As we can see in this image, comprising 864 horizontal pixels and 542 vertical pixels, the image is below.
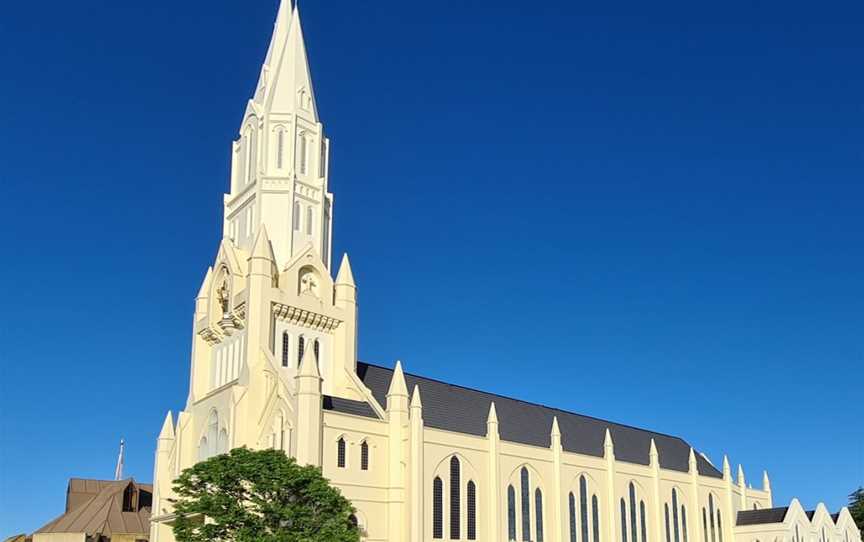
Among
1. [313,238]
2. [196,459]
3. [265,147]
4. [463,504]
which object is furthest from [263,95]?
[463,504]

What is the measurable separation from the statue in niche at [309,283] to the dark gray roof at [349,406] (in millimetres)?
8300

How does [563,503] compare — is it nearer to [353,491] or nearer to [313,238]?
[353,491]

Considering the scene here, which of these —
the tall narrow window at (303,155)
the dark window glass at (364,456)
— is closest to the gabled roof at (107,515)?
the dark window glass at (364,456)

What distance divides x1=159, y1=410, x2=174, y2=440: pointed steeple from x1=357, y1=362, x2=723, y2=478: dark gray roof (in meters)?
14.2

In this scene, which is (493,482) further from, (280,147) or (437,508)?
(280,147)

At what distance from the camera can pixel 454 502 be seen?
61.3m

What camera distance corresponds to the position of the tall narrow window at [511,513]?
65.1 metres

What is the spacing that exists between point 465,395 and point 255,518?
30307 millimetres

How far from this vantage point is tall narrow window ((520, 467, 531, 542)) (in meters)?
66.3

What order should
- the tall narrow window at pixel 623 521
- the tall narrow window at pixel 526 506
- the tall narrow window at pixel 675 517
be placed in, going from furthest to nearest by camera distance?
1. the tall narrow window at pixel 675 517
2. the tall narrow window at pixel 623 521
3. the tall narrow window at pixel 526 506

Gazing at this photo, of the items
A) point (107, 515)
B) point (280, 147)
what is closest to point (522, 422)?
point (280, 147)

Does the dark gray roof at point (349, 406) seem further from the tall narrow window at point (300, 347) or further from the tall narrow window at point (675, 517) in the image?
the tall narrow window at point (675, 517)

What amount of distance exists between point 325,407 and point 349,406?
259 centimetres

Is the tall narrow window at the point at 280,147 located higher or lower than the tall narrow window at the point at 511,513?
higher
